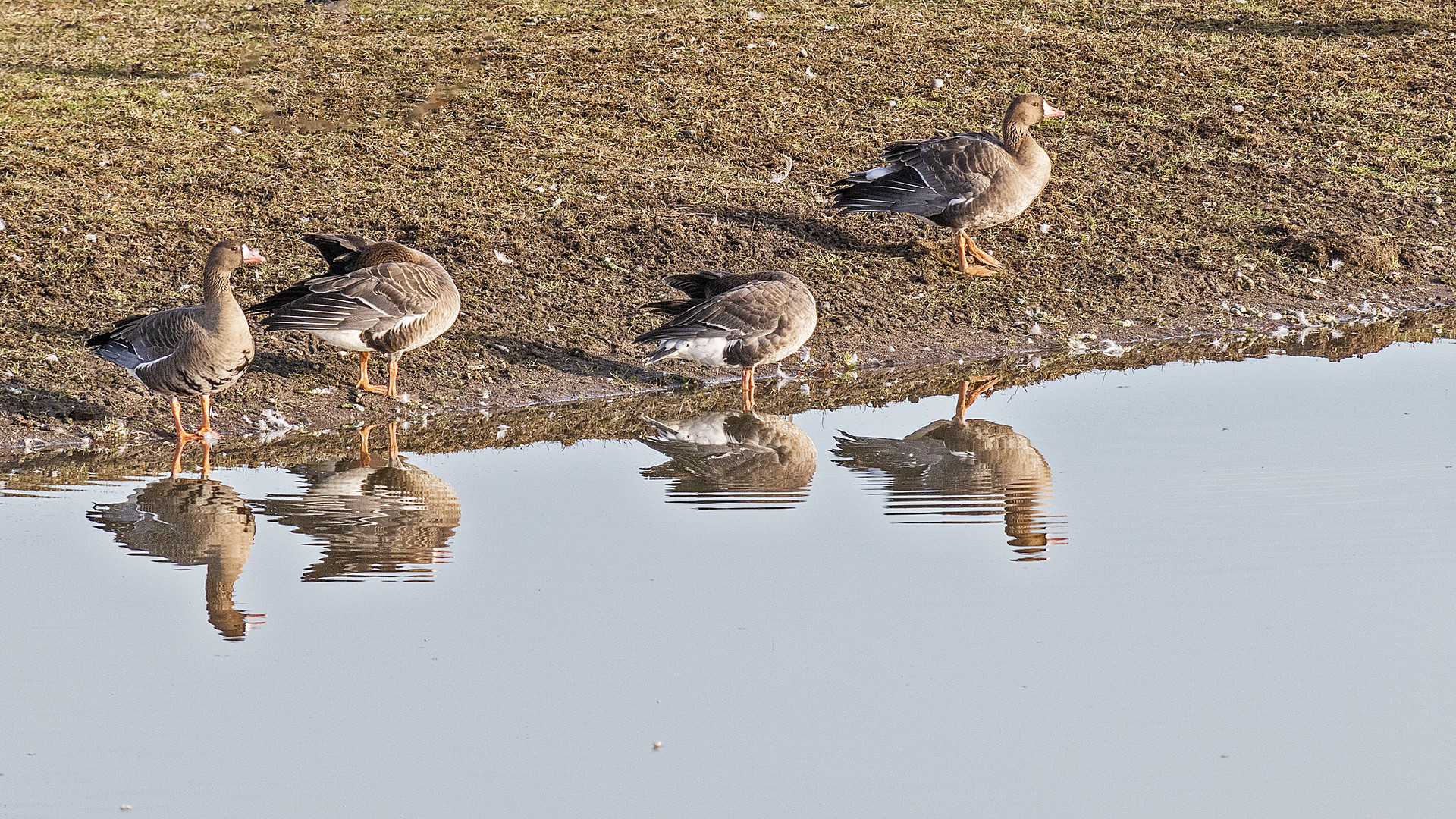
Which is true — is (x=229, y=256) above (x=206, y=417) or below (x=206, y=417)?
above

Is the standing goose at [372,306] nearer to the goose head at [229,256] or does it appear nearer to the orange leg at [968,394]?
the goose head at [229,256]

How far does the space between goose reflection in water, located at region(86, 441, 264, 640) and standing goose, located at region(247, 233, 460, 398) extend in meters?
1.43

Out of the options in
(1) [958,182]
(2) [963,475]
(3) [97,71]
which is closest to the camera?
(2) [963,475]

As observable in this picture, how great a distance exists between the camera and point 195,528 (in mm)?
7707

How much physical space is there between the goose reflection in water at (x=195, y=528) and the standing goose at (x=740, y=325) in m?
3.01

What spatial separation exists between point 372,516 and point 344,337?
216cm

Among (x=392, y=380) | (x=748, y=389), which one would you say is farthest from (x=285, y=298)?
(x=748, y=389)

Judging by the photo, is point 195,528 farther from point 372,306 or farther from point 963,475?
point 963,475

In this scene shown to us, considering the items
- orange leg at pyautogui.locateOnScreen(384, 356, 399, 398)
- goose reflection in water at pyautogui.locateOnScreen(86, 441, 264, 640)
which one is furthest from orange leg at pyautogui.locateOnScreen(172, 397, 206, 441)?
orange leg at pyautogui.locateOnScreen(384, 356, 399, 398)

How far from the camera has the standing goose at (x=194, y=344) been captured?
8930mm

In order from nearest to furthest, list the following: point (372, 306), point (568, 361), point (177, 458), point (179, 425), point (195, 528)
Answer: point (195, 528) < point (177, 458) < point (179, 425) < point (372, 306) < point (568, 361)

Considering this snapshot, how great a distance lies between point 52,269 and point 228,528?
4.39m

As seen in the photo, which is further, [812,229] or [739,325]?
[812,229]

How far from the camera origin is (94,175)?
1262cm
